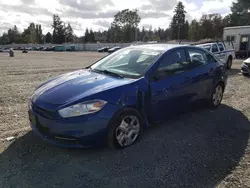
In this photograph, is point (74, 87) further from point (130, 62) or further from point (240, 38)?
point (240, 38)

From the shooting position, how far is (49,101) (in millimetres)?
3256

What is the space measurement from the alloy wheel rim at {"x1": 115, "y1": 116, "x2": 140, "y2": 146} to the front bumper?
0.88 feet

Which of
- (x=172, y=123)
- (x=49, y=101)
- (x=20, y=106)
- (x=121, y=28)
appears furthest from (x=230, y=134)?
(x=121, y=28)

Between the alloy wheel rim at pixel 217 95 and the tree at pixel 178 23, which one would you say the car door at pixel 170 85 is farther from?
the tree at pixel 178 23

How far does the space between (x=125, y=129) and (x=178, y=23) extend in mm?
87672

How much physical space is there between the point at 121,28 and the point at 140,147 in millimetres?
83171

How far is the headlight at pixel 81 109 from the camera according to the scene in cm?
306

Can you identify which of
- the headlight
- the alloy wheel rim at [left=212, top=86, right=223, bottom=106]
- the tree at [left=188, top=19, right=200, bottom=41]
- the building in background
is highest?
the tree at [left=188, top=19, right=200, bottom=41]

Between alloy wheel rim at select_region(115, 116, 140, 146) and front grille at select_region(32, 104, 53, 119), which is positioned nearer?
front grille at select_region(32, 104, 53, 119)

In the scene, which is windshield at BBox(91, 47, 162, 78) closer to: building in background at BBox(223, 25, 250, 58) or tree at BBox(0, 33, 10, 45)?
building in background at BBox(223, 25, 250, 58)

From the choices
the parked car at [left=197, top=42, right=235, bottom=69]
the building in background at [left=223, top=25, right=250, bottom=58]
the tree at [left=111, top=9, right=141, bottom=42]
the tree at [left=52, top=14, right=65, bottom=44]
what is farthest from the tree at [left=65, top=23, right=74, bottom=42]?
the parked car at [left=197, top=42, right=235, bottom=69]

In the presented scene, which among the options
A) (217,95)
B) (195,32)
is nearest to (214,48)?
(217,95)

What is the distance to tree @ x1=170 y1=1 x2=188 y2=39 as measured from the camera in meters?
84.1

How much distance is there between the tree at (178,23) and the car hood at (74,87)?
84422 millimetres
